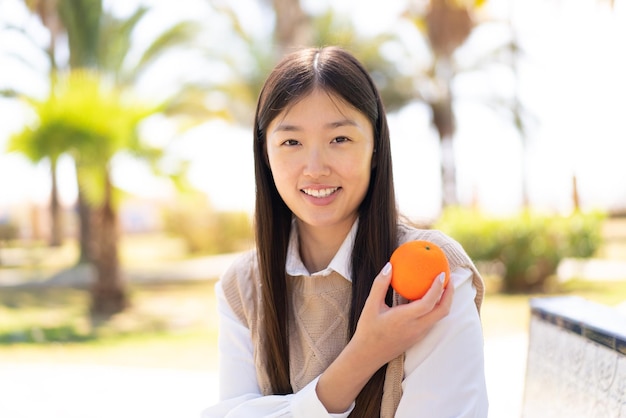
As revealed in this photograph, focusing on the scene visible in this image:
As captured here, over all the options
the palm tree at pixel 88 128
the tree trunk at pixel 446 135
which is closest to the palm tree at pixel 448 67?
the tree trunk at pixel 446 135

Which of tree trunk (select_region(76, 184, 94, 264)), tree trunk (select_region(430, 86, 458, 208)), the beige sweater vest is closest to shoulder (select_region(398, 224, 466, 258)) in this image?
the beige sweater vest

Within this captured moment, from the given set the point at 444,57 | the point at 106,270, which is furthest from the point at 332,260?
the point at 444,57

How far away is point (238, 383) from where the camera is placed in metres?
2.14

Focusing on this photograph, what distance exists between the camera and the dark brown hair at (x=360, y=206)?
6.32 ft

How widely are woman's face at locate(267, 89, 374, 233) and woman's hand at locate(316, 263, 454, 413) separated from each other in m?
0.33

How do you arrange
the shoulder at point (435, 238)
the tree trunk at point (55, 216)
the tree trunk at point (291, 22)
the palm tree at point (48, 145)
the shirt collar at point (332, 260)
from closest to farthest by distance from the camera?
the shoulder at point (435, 238) < the shirt collar at point (332, 260) < the palm tree at point (48, 145) < the tree trunk at point (291, 22) < the tree trunk at point (55, 216)

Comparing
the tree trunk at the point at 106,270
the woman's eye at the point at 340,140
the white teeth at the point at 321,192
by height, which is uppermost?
the woman's eye at the point at 340,140

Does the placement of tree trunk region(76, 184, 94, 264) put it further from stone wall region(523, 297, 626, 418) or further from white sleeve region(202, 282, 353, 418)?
white sleeve region(202, 282, 353, 418)

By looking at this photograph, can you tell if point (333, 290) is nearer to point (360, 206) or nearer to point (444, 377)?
point (360, 206)

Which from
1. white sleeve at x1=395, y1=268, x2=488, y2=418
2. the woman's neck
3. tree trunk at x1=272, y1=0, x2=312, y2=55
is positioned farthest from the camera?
tree trunk at x1=272, y1=0, x2=312, y2=55

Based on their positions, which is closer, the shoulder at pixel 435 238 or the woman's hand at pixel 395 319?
the woman's hand at pixel 395 319

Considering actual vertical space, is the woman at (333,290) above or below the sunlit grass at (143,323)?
above

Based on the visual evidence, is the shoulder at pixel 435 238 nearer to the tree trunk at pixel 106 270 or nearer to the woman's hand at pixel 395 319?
the woman's hand at pixel 395 319

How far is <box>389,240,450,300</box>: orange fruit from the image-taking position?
1645 mm
